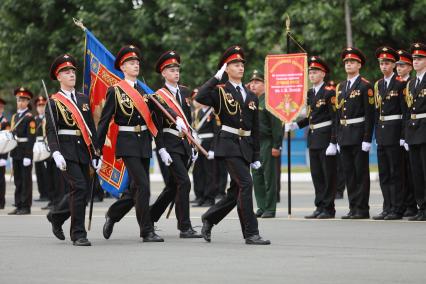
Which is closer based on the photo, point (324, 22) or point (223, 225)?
point (223, 225)

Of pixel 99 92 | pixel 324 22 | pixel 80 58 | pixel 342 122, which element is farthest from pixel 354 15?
pixel 99 92

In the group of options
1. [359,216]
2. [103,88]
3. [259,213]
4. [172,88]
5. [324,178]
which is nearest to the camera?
[172,88]

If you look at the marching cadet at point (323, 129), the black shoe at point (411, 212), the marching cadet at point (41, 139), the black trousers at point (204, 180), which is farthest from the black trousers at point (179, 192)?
the marching cadet at point (41, 139)

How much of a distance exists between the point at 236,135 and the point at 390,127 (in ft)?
11.3

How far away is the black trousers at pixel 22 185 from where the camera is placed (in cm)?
1864

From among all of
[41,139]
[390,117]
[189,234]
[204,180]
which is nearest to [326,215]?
[390,117]

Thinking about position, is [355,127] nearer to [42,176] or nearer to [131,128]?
[131,128]

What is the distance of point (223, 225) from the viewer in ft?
49.2

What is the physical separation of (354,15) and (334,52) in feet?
4.66

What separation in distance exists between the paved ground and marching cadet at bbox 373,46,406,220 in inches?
26.9

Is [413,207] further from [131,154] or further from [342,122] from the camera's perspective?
[131,154]

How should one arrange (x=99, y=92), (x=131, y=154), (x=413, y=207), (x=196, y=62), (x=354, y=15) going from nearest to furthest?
(x=131, y=154), (x=99, y=92), (x=413, y=207), (x=354, y=15), (x=196, y=62)

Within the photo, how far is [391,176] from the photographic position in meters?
15.5

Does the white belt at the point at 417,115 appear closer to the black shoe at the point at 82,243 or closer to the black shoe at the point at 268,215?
the black shoe at the point at 268,215
